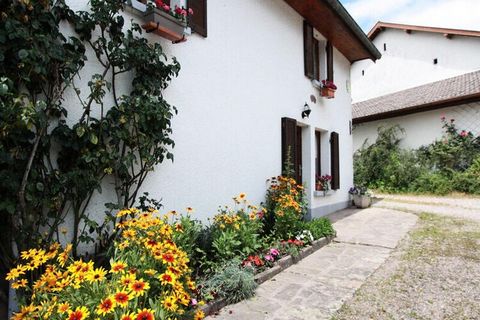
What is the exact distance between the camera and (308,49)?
6.62 metres

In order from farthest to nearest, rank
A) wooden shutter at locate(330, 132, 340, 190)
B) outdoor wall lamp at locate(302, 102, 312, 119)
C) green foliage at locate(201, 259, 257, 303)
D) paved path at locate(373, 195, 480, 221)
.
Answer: wooden shutter at locate(330, 132, 340, 190) < paved path at locate(373, 195, 480, 221) < outdoor wall lamp at locate(302, 102, 312, 119) < green foliage at locate(201, 259, 257, 303)

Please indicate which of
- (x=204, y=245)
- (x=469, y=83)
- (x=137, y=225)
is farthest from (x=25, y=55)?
(x=469, y=83)

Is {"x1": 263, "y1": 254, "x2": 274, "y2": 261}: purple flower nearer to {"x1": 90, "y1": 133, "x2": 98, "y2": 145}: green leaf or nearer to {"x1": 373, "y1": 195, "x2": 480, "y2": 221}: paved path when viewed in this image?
{"x1": 90, "y1": 133, "x2": 98, "y2": 145}: green leaf

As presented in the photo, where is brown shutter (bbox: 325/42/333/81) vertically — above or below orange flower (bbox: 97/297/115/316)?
above

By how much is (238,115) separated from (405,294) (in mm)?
3056

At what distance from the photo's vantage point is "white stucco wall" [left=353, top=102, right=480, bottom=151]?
11.2 m

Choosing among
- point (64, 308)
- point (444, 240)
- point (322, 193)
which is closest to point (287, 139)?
point (322, 193)

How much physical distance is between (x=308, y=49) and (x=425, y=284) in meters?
5.05

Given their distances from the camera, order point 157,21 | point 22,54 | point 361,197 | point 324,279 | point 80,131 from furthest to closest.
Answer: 1. point 361,197
2. point 324,279
3. point 157,21
4. point 80,131
5. point 22,54

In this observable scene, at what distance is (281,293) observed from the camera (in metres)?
3.06

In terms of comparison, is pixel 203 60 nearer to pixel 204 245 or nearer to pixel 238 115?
pixel 238 115

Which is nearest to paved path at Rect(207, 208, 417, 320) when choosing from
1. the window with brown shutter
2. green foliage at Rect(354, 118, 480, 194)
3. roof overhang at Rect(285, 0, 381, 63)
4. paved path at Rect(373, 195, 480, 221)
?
paved path at Rect(373, 195, 480, 221)

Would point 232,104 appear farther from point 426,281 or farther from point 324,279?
point 426,281

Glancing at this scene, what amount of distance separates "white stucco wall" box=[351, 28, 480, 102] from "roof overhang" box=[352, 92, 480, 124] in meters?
3.88
